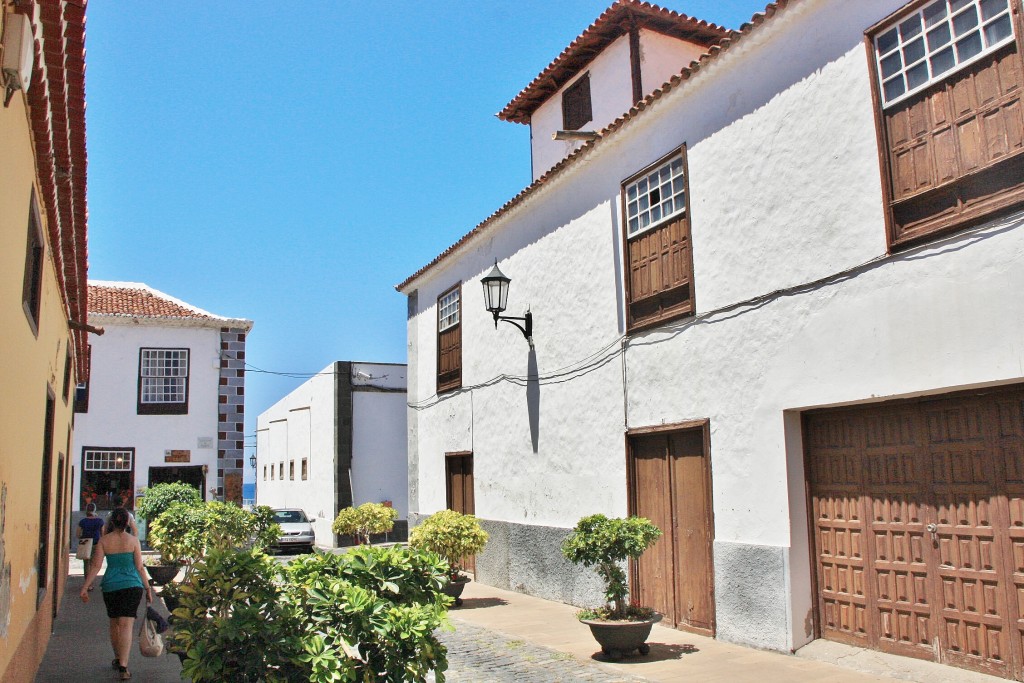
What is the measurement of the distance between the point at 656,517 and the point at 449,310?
23.7 ft

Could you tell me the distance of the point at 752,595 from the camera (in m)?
7.84

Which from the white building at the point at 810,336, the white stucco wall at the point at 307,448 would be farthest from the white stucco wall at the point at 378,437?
the white building at the point at 810,336

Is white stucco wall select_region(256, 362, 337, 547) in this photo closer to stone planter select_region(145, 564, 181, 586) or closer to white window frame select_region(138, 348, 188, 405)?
white window frame select_region(138, 348, 188, 405)

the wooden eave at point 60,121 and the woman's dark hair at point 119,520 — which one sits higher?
the wooden eave at point 60,121

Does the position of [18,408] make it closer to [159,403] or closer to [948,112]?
[948,112]

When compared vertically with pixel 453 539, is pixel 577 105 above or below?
above

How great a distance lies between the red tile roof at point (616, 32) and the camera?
13578 millimetres

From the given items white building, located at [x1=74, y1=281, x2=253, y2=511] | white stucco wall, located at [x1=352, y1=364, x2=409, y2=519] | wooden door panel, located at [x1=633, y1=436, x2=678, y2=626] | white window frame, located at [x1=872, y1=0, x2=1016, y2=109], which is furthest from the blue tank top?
white stucco wall, located at [x1=352, y1=364, x2=409, y2=519]

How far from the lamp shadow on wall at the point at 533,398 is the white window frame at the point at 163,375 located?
551 inches

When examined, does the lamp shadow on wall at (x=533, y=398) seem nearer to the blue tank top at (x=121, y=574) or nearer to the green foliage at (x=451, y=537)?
the green foliage at (x=451, y=537)

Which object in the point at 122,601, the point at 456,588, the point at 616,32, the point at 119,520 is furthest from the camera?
the point at 616,32

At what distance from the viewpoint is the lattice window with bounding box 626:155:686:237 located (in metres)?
9.40

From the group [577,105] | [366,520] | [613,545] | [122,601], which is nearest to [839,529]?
[613,545]

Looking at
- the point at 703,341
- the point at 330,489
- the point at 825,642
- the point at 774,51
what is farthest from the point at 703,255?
the point at 330,489
